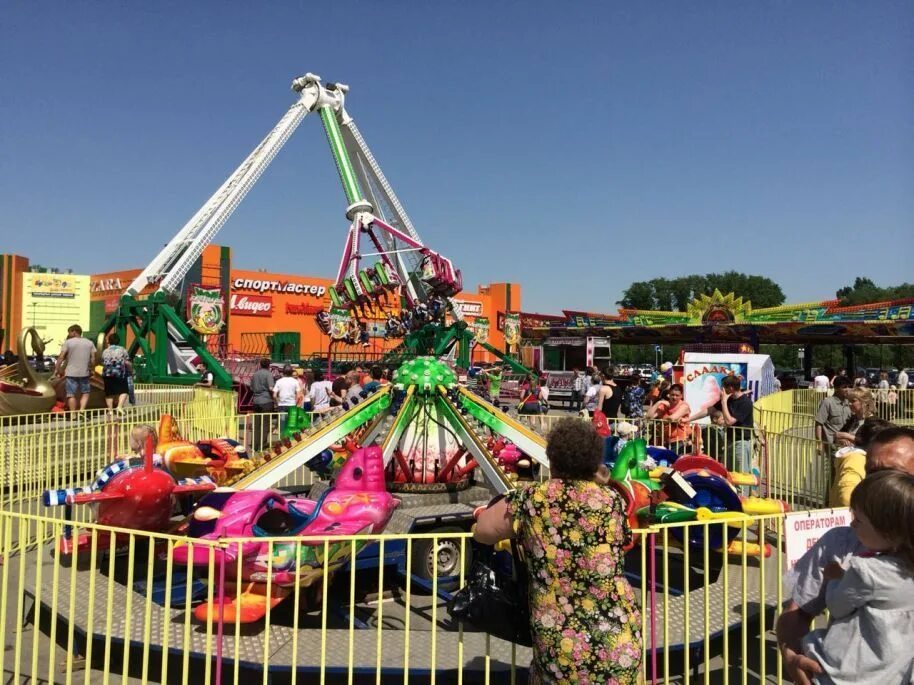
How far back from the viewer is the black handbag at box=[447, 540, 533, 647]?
8.63 feet

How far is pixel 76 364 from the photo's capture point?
391 inches

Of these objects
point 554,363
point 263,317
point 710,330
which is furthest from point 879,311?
point 263,317

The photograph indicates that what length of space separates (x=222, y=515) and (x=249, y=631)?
898mm

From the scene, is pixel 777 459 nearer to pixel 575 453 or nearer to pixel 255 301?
pixel 575 453

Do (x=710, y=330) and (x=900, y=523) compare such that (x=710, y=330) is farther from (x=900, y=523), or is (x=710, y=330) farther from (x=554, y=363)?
(x=900, y=523)

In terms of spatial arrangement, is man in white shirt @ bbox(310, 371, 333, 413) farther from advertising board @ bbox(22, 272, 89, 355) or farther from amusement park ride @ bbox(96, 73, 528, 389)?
advertising board @ bbox(22, 272, 89, 355)

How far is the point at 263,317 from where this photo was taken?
107ft

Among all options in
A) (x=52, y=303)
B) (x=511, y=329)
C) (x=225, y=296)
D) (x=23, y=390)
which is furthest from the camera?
(x=52, y=303)

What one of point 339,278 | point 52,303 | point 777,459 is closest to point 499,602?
point 777,459

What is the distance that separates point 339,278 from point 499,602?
22404mm

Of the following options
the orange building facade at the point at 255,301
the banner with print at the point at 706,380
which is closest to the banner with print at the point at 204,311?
the orange building facade at the point at 255,301

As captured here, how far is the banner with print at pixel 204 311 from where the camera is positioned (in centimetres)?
1788

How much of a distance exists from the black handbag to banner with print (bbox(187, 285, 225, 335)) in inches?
655

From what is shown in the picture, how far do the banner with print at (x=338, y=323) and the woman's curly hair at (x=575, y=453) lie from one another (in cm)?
1837
